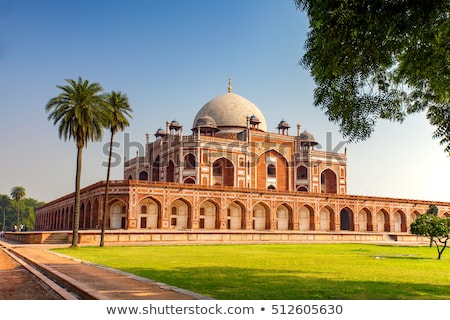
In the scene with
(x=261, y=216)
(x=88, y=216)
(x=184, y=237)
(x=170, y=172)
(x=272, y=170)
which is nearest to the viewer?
(x=184, y=237)

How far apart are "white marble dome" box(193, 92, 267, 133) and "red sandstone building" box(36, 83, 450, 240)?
5.6 inches

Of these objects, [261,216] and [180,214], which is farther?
[261,216]

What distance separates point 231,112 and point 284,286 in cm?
5344

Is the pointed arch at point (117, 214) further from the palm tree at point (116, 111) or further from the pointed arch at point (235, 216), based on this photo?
the palm tree at point (116, 111)

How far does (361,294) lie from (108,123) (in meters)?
22.0

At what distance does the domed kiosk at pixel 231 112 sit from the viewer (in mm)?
61516

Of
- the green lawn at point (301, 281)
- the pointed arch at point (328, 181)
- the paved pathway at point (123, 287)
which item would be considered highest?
the pointed arch at point (328, 181)

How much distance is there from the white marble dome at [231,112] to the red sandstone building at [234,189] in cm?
14

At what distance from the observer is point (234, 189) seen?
47500 mm

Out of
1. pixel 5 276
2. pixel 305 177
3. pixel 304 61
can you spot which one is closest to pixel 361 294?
pixel 304 61

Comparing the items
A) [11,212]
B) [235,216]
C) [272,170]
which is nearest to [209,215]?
[235,216]

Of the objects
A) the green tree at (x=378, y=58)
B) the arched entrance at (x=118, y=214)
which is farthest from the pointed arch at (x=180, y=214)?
the green tree at (x=378, y=58)

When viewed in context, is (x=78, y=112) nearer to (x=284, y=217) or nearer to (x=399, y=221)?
(x=284, y=217)

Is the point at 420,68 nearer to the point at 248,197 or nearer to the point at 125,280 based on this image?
the point at 125,280
